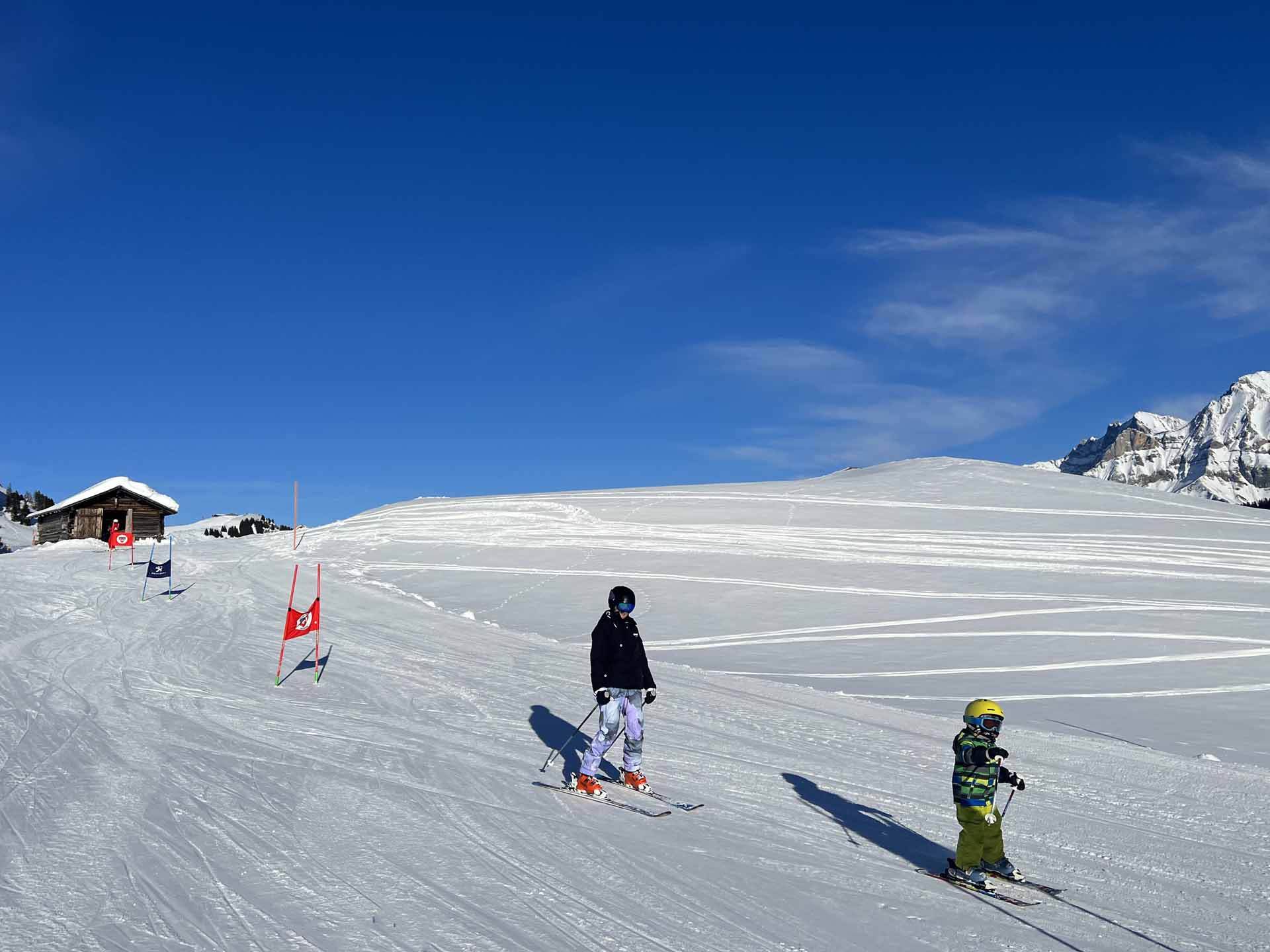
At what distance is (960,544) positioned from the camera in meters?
28.3

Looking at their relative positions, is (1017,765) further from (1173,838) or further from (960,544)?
(960,544)

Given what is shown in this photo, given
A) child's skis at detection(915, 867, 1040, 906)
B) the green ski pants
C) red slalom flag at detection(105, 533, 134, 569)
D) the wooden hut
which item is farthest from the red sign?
the wooden hut

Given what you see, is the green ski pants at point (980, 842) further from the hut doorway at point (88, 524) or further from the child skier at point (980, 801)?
the hut doorway at point (88, 524)

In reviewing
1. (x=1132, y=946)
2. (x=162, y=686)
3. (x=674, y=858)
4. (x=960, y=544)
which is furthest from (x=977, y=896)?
(x=960, y=544)

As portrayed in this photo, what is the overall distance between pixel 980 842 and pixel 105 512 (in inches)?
1546

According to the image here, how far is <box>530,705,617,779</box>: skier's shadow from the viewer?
31.0 feet

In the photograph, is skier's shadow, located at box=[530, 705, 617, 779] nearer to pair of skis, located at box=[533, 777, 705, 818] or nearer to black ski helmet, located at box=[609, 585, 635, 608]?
pair of skis, located at box=[533, 777, 705, 818]

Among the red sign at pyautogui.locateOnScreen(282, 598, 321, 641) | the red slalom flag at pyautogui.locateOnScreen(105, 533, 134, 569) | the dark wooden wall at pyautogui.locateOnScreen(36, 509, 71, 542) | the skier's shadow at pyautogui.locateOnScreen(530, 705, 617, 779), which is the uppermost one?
the dark wooden wall at pyautogui.locateOnScreen(36, 509, 71, 542)

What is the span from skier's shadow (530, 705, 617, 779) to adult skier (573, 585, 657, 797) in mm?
687

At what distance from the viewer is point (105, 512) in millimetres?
38281

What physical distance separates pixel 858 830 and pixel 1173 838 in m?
2.28

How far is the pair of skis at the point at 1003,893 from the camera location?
5922 mm

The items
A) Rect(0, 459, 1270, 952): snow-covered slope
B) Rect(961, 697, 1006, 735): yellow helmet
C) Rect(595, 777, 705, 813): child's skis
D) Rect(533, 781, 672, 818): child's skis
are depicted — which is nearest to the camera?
Rect(0, 459, 1270, 952): snow-covered slope

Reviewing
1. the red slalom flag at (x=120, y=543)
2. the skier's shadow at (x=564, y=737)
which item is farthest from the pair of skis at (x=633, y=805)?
the red slalom flag at (x=120, y=543)
